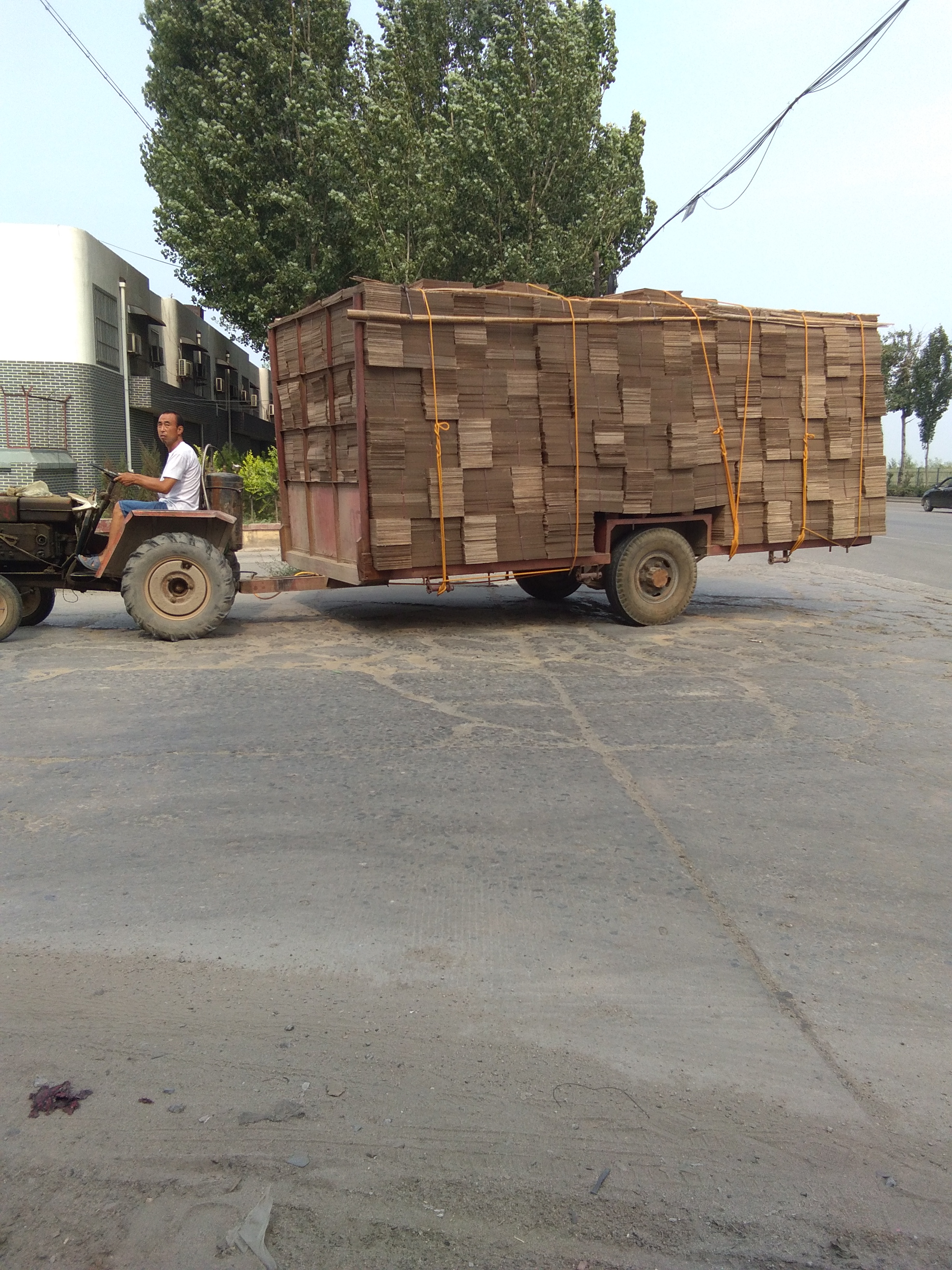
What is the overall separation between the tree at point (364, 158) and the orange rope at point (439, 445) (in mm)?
13810

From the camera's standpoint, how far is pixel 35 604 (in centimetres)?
968

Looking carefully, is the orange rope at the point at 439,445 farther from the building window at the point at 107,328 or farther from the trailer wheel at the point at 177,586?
the building window at the point at 107,328

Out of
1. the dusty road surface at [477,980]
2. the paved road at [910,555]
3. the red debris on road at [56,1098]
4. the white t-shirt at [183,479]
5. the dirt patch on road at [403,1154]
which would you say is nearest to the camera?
the dirt patch on road at [403,1154]

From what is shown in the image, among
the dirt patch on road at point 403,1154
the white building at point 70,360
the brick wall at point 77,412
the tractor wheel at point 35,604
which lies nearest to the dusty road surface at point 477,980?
the dirt patch on road at point 403,1154

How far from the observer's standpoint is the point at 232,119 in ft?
74.9

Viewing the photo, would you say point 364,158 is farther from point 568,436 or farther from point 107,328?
point 568,436

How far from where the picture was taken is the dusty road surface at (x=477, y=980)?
2457mm

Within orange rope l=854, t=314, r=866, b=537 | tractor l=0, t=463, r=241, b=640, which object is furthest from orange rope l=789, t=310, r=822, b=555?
tractor l=0, t=463, r=241, b=640

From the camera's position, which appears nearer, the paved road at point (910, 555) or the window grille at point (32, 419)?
the paved road at point (910, 555)

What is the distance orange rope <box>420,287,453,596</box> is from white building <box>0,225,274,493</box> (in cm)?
1157

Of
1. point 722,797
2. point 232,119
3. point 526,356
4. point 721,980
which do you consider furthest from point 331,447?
point 232,119

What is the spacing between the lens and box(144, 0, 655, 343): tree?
21.8 m

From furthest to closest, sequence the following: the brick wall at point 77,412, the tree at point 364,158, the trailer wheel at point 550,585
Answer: the tree at point 364,158
the brick wall at point 77,412
the trailer wheel at point 550,585

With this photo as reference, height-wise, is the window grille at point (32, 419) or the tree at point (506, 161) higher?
the tree at point (506, 161)
